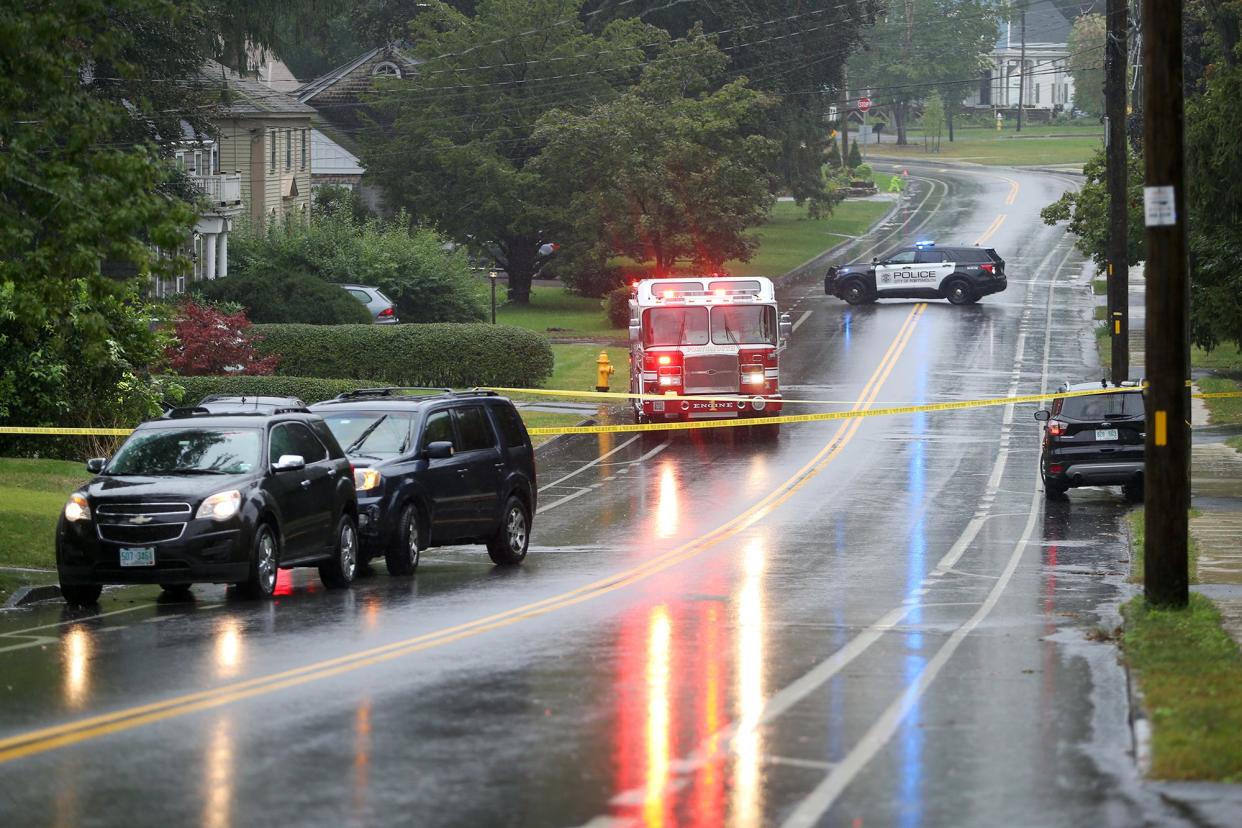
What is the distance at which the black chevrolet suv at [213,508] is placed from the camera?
16.2 meters

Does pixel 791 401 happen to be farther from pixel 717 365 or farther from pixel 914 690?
pixel 914 690

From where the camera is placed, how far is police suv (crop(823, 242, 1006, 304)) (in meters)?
60.0

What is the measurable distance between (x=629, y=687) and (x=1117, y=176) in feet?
81.9

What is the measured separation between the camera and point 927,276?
2379 inches

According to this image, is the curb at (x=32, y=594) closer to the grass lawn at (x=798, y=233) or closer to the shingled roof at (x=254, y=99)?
the shingled roof at (x=254, y=99)

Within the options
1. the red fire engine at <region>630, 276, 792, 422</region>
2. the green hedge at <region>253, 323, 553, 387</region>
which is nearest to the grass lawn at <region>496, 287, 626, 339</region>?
the green hedge at <region>253, 323, 553, 387</region>

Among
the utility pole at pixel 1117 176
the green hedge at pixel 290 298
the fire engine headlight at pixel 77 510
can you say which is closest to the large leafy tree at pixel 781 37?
the green hedge at pixel 290 298

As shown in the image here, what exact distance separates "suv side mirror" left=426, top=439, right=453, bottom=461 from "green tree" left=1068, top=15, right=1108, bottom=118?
117101mm

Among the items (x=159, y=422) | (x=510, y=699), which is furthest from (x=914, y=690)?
(x=159, y=422)

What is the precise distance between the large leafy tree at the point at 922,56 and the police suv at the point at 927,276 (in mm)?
80994

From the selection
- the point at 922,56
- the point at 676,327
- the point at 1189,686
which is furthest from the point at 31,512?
the point at 922,56

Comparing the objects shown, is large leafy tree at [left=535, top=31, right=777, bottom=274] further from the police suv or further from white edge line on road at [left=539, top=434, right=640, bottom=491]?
white edge line on road at [left=539, top=434, right=640, bottom=491]

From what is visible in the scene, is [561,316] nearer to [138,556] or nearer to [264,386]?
[264,386]

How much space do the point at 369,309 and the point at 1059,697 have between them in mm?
41456
